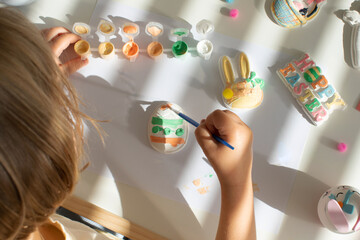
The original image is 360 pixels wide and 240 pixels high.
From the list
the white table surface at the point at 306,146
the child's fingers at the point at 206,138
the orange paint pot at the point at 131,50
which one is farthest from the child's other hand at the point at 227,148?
the orange paint pot at the point at 131,50

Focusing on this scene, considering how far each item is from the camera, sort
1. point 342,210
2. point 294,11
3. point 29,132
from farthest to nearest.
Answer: point 294,11, point 342,210, point 29,132

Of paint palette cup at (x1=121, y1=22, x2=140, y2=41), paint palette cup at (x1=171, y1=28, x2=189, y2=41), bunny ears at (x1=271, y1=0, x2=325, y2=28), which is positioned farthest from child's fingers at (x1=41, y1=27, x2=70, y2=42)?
bunny ears at (x1=271, y1=0, x2=325, y2=28)

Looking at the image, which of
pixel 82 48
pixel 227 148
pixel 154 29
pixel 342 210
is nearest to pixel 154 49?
pixel 154 29

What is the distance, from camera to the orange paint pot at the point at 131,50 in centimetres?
71

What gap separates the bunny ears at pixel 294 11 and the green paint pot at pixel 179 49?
22 centimetres

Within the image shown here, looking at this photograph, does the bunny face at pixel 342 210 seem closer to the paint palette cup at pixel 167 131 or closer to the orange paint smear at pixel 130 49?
the paint palette cup at pixel 167 131

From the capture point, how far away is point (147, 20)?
73cm

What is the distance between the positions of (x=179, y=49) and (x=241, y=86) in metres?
0.16

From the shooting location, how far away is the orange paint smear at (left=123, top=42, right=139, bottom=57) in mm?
708

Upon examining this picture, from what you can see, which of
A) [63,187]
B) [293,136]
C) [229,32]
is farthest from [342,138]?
[63,187]

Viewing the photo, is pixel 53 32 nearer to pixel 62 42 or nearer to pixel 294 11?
pixel 62 42

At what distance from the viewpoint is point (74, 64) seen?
716mm

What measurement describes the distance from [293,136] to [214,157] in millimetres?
192

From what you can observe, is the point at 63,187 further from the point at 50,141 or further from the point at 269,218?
the point at 269,218
